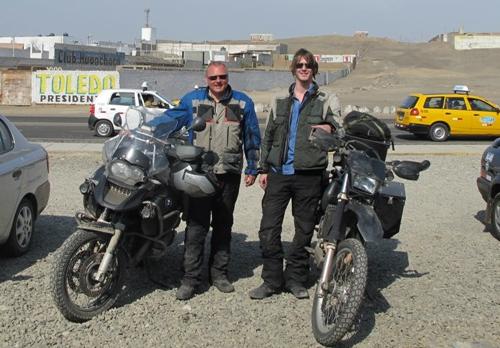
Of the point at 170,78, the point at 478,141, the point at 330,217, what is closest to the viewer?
the point at 330,217

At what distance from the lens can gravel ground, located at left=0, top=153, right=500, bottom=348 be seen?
14.6ft

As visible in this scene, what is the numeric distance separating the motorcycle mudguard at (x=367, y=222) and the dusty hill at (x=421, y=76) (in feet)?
115

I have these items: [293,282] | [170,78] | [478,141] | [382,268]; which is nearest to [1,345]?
[293,282]

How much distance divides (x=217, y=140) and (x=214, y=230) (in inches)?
32.1

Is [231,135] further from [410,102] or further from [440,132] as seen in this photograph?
[410,102]

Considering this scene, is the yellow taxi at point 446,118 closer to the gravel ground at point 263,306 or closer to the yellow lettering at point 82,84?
the gravel ground at point 263,306

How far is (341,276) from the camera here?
14.6 feet

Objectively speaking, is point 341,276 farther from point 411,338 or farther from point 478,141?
point 478,141

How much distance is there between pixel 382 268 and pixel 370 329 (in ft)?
5.40

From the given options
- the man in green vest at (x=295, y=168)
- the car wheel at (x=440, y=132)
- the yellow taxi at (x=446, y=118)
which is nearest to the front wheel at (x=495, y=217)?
the man in green vest at (x=295, y=168)

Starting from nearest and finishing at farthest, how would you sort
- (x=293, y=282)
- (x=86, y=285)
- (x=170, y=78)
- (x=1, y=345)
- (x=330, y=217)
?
(x=1, y=345), (x=86, y=285), (x=330, y=217), (x=293, y=282), (x=170, y=78)

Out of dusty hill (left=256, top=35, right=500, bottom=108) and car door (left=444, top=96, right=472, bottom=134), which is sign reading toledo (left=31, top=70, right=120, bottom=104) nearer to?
dusty hill (left=256, top=35, right=500, bottom=108)

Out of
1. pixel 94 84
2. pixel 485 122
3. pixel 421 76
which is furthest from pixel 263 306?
pixel 421 76

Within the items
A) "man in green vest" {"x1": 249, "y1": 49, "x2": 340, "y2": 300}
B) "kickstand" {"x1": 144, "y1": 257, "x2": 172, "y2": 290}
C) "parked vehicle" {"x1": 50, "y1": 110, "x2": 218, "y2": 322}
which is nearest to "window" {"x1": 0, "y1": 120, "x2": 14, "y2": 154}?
"parked vehicle" {"x1": 50, "y1": 110, "x2": 218, "y2": 322}
